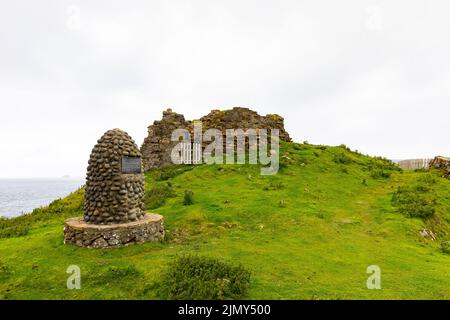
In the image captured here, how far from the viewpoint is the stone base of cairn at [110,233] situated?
527 inches

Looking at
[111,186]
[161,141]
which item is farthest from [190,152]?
[111,186]

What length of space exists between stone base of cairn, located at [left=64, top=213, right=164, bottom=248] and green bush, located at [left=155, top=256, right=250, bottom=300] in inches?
143

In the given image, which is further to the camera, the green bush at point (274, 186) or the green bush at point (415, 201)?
the green bush at point (274, 186)

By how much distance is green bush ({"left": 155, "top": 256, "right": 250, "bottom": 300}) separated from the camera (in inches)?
360

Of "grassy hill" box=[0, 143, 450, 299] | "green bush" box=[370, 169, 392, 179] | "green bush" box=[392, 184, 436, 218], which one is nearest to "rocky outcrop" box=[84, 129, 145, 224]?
"grassy hill" box=[0, 143, 450, 299]

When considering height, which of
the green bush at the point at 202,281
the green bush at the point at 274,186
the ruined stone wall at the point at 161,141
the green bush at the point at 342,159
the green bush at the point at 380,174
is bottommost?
the green bush at the point at 202,281

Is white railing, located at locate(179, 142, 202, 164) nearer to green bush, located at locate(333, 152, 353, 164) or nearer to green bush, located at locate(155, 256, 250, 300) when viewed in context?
green bush, located at locate(333, 152, 353, 164)

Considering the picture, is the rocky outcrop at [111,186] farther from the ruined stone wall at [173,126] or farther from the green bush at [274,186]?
the ruined stone wall at [173,126]

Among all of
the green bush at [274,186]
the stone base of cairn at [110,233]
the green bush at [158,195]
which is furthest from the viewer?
the green bush at [274,186]

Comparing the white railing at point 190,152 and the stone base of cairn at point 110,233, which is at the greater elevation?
the white railing at point 190,152

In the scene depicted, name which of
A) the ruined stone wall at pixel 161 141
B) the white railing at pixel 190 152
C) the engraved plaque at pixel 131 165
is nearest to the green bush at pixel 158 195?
the engraved plaque at pixel 131 165

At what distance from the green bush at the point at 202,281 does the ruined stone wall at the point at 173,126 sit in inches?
845

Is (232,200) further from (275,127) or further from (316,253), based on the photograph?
(275,127)

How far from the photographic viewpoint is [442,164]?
31344 mm
